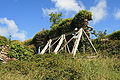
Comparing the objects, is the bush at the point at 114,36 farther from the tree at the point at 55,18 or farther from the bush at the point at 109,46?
the tree at the point at 55,18

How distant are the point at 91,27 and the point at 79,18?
3.54 feet

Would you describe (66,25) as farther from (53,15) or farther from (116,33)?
(53,15)

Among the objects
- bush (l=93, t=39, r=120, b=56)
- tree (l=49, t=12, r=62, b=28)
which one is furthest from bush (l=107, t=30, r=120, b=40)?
tree (l=49, t=12, r=62, b=28)

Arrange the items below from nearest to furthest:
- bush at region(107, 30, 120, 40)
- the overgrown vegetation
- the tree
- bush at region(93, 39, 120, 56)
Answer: the overgrown vegetation
bush at region(93, 39, 120, 56)
bush at region(107, 30, 120, 40)
the tree

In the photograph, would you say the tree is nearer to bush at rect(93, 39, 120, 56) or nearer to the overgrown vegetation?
the overgrown vegetation

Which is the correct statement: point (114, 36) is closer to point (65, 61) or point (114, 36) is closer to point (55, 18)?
point (65, 61)

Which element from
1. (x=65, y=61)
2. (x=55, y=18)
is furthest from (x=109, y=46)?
(x=55, y=18)

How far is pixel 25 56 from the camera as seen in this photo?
38.5ft

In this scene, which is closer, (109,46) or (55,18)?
(109,46)

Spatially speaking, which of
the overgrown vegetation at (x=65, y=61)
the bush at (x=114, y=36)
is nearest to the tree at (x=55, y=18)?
the overgrown vegetation at (x=65, y=61)

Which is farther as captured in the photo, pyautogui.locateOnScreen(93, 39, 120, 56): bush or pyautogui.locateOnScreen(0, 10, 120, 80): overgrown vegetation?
pyautogui.locateOnScreen(93, 39, 120, 56): bush

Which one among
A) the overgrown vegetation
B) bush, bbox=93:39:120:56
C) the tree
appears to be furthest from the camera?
the tree

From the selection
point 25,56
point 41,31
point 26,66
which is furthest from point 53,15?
point 26,66

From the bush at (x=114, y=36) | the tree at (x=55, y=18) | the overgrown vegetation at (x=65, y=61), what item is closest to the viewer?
the overgrown vegetation at (x=65, y=61)
